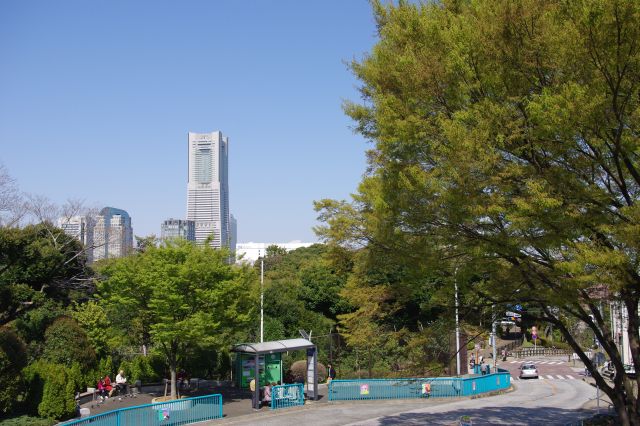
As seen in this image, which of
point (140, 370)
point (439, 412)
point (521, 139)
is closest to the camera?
point (521, 139)

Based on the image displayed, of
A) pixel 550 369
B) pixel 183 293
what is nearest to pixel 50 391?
pixel 183 293

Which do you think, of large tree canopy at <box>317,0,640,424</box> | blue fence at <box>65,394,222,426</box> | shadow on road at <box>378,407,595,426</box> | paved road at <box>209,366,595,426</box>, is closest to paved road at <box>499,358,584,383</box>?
paved road at <box>209,366,595,426</box>

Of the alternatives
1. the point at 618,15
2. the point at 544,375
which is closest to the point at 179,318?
the point at 618,15

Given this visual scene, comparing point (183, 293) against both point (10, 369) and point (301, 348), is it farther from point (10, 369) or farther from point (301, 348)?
point (10, 369)

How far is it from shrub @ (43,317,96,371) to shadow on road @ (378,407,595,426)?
15.4 meters

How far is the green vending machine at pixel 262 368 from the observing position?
28.8m

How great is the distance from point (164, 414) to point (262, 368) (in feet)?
25.5

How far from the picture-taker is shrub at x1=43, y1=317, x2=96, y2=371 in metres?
28.2

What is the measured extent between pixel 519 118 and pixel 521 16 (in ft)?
5.65

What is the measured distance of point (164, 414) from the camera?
69.9 ft

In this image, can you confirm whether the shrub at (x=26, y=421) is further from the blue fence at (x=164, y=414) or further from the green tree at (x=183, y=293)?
the green tree at (x=183, y=293)

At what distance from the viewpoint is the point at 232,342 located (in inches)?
1474

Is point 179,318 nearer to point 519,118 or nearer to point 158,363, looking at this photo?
point 158,363

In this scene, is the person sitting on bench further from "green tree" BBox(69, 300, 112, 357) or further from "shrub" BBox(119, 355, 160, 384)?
"green tree" BBox(69, 300, 112, 357)
